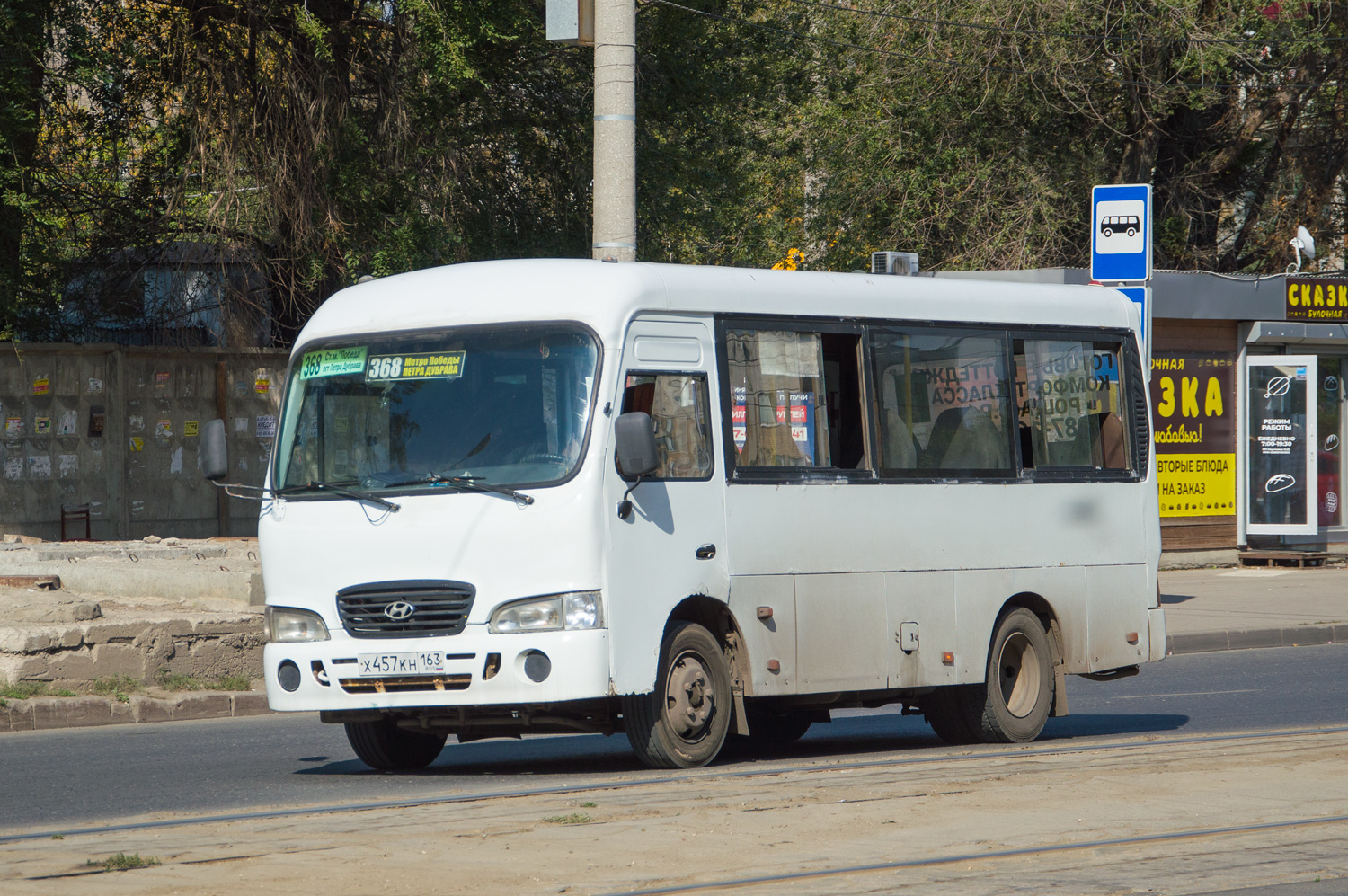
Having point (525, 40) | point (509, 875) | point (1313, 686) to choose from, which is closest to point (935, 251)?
point (525, 40)

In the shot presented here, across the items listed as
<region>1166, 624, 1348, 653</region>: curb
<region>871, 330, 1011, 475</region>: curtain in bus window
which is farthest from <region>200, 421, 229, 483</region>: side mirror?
<region>1166, 624, 1348, 653</region>: curb

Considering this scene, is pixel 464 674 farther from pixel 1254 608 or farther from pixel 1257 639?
pixel 1254 608

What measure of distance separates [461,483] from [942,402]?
3.11 meters

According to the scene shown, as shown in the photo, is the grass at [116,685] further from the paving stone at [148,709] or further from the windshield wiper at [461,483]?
the windshield wiper at [461,483]

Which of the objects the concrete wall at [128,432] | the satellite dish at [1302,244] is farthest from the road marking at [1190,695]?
the satellite dish at [1302,244]

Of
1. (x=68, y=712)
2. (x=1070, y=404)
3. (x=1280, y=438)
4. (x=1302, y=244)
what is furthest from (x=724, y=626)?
(x=1302, y=244)

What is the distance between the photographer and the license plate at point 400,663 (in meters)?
8.30

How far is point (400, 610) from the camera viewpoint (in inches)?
332

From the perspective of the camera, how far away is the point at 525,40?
18.8 metres

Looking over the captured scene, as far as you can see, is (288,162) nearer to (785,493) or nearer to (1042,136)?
(785,493)

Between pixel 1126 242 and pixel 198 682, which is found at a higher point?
pixel 1126 242

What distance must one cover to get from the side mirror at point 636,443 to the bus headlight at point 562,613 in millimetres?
631

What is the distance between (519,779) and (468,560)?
1204 millimetres

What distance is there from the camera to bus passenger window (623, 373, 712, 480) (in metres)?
8.71
